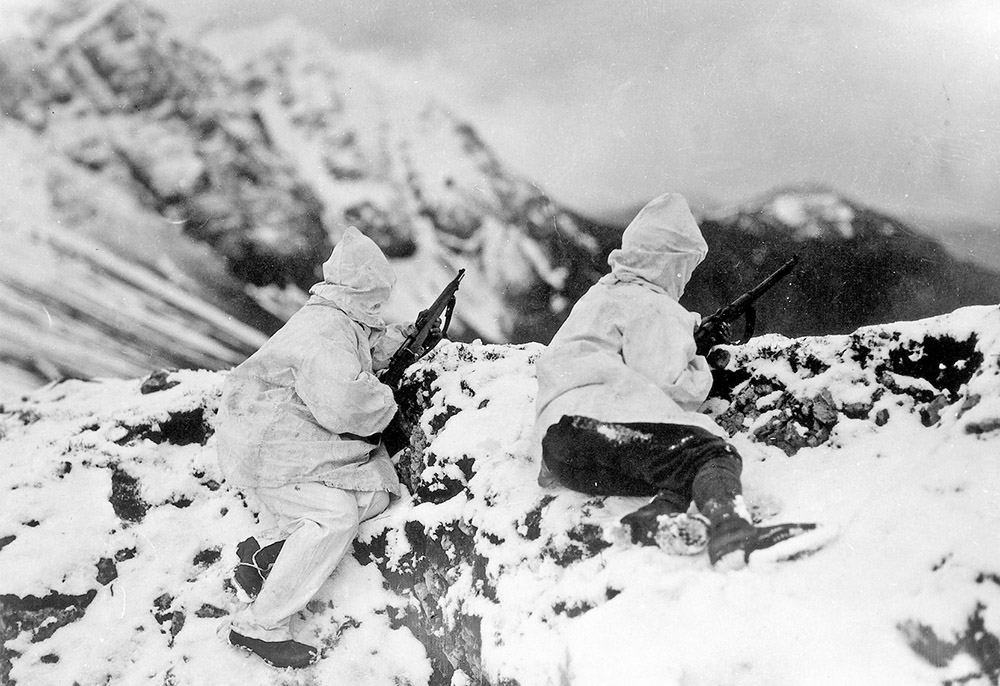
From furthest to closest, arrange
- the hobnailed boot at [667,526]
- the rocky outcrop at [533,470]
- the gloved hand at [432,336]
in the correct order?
1. the gloved hand at [432,336]
2. the rocky outcrop at [533,470]
3. the hobnailed boot at [667,526]

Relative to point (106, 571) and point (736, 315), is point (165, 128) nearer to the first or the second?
point (106, 571)

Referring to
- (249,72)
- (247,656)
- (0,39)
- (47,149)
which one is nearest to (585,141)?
(249,72)

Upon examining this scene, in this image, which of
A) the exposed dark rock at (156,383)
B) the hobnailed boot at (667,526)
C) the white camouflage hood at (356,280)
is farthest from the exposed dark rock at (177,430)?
the hobnailed boot at (667,526)

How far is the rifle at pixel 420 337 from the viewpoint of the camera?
11.6 feet

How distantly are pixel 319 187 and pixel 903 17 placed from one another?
10.4 ft

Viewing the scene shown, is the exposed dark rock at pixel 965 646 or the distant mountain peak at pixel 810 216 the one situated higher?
the distant mountain peak at pixel 810 216

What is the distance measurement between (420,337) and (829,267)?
1.92 meters

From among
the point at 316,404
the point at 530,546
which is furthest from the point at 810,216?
the point at 316,404

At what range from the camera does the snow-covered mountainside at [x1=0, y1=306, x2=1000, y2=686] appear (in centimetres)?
184

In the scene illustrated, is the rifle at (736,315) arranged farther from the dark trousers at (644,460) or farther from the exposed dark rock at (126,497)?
the exposed dark rock at (126,497)

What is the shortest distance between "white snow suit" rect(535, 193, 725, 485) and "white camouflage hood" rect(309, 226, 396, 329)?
3.40 ft

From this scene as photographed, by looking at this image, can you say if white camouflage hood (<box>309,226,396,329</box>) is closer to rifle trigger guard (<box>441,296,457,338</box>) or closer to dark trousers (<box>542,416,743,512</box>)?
rifle trigger guard (<box>441,296,457,338</box>)

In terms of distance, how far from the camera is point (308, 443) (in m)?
3.04

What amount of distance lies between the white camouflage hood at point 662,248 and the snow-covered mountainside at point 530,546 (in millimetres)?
513
